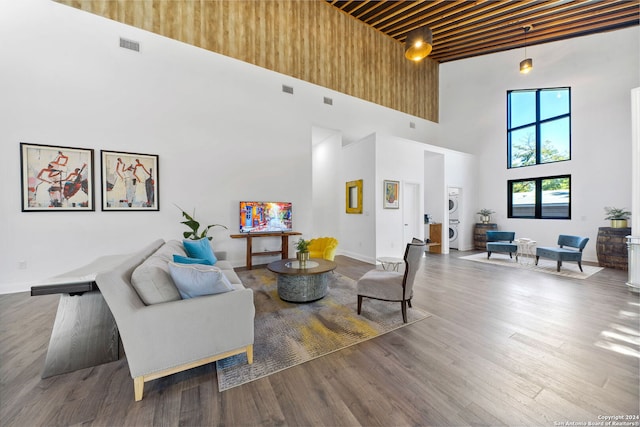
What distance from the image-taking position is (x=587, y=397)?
163cm

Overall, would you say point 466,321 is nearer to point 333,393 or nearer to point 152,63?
point 333,393

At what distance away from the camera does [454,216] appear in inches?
312

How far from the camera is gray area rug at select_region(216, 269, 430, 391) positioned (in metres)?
1.96

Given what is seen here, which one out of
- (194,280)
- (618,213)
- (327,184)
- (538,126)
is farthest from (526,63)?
(194,280)

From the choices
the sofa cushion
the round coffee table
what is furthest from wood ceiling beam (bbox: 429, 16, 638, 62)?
the sofa cushion

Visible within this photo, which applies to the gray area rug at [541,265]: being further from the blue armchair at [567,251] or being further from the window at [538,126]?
the window at [538,126]

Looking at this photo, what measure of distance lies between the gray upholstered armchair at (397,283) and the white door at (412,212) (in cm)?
379

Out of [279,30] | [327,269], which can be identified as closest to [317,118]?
[279,30]

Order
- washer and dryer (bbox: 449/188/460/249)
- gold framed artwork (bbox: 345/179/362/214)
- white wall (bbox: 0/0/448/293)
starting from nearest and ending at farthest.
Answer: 1. white wall (bbox: 0/0/448/293)
2. gold framed artwork (bbox: 345/179/362/214)
3. washer and dryer (bbox: 449/188/460/249)

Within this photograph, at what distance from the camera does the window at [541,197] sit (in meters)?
6.39

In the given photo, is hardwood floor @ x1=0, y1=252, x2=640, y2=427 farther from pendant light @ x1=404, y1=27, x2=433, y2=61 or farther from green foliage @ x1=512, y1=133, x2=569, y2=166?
green foliage @ x1=512, y1=133, x2=569, y2=166

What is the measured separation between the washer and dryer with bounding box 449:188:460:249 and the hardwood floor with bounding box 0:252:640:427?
5066 mm

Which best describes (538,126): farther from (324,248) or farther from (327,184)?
(324,248)

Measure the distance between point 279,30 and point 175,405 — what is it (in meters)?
7.20
